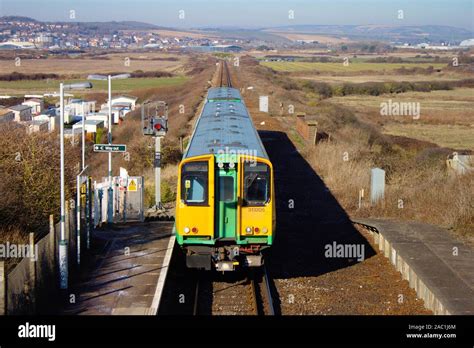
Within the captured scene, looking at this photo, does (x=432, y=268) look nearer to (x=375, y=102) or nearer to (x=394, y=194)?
(x=394, y=194)

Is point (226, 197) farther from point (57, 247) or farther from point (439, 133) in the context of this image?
point (439, 133)

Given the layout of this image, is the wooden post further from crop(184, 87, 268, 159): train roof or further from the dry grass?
the dry grass

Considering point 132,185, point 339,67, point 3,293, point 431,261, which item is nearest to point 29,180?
point 132,185

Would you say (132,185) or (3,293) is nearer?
(3,293)

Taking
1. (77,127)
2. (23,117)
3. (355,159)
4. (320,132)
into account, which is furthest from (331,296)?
(23,117)

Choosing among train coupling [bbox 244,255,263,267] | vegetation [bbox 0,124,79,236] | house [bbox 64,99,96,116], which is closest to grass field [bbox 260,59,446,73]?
house [bbox 64,99,96,116]

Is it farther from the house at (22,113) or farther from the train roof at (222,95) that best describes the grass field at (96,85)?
the train roof at (222,95)

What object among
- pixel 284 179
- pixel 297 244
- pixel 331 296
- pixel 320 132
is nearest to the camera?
pixel 331 296
